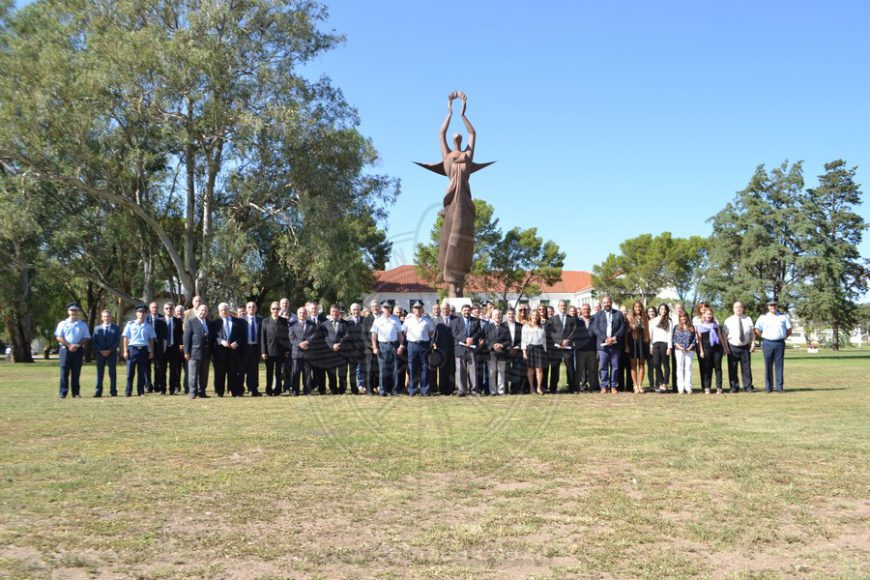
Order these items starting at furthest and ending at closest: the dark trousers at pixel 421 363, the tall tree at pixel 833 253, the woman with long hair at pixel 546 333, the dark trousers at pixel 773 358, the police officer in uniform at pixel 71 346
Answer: the tall tree at pixel 833 253
the woman with long hair at pixel 546 333
the dark trousers at pixel 773 358
the dark trousers at pixel 421 363
the police officer in uniform at pixel 71 346

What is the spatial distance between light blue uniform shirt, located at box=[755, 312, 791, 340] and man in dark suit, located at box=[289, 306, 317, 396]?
8569 mm

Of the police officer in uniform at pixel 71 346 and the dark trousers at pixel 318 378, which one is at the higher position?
the police officer in uniform at pixel 71 346

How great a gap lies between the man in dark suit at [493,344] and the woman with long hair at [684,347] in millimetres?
3158

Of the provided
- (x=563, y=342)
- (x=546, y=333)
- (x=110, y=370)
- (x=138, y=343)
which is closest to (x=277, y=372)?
(x=138, y=343)

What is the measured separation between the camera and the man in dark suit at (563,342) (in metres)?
14.3

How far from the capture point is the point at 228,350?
45.8 feet

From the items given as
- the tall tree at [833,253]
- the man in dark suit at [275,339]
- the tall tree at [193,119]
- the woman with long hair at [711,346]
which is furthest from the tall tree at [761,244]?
the man in dark suit at [275,339]

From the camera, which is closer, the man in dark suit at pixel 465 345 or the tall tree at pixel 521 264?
the man in dark suit at pixel 465 345

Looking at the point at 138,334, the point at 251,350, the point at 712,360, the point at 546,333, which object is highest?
the point at 138,334

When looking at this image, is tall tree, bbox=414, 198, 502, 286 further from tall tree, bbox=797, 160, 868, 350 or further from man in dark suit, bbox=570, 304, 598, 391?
man in dark suit, bbox=570, 304, 598, 391

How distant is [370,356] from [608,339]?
4555 mm

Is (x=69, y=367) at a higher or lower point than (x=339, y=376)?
higher

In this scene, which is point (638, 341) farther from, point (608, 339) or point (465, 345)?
point (465, 345)

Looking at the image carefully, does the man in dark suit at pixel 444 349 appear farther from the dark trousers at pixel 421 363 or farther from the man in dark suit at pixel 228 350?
Result: the man in dark suit at pixel 228 350
